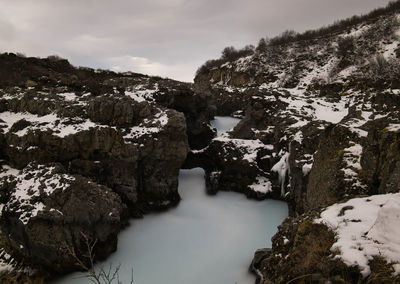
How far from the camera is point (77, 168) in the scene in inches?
441

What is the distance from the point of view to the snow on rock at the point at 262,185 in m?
14.0

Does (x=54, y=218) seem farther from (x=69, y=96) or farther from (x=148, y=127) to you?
(x=69, y=96)

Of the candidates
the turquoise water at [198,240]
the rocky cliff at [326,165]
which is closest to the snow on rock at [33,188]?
the turquoise water at [198,240]

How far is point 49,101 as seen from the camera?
13844 millimetres

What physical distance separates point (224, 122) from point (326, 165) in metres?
19.5

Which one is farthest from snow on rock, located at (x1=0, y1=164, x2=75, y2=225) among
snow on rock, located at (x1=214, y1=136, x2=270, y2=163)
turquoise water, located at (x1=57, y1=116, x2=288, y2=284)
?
snow on rock, located at (x1=214, y1=136, x2=270, y2=163)

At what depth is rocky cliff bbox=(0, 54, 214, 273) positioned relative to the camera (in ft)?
27.5

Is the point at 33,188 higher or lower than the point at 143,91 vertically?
lower

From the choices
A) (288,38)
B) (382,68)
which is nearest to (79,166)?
(382,68)

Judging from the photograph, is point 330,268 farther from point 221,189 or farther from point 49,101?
point 49,101

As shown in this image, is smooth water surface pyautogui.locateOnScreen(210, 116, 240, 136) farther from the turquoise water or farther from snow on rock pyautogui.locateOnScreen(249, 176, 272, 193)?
the turquoise water

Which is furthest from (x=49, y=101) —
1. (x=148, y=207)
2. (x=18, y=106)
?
(x=148, y=207)

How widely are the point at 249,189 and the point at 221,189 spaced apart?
1720 millimetres

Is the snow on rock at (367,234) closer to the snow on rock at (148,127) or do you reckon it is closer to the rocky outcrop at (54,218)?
the rocky outcrop at (54,218)
